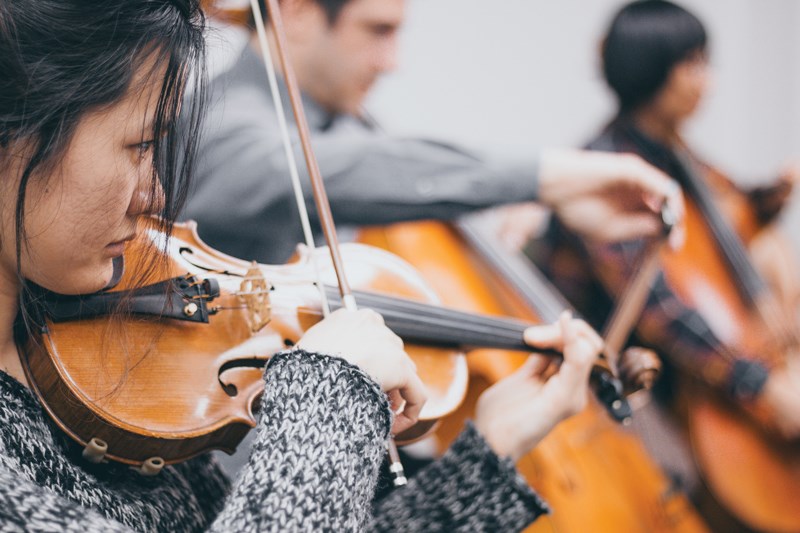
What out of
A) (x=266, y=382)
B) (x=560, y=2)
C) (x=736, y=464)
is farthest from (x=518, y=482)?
(x=560, y=2)

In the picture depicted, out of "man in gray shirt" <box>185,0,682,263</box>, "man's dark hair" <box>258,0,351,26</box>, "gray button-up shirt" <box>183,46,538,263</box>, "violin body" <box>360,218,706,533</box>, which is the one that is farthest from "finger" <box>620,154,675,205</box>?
"man's dark hair" <box>258,0,351,26</box>

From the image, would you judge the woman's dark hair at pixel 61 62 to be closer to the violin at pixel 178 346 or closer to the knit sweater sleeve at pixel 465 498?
the violin at pixel 178 346

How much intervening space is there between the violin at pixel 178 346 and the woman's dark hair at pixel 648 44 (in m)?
0.94

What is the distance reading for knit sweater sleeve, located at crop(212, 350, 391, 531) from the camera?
0.48m

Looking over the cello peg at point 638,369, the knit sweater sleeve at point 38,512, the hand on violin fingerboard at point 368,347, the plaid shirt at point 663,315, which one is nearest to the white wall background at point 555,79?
the plaid shirt at point 663,315

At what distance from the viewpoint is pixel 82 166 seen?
50 cm

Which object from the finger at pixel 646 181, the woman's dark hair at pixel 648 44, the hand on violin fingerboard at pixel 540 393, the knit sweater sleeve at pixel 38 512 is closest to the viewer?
the knit sweater sleeve at pixel 38 512

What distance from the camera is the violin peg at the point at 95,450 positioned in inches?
21.7

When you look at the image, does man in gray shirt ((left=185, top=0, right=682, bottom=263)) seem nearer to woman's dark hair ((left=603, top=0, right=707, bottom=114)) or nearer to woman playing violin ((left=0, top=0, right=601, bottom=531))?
woman playing violin ((left=0, top=0, right=601, bottom=531))

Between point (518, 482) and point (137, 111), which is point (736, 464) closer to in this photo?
point (518, 482)

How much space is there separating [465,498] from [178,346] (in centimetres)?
27

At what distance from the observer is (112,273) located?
0.57 m

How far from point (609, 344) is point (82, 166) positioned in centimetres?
76

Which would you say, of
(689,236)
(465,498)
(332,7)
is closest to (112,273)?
(465,498)
